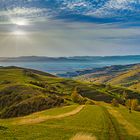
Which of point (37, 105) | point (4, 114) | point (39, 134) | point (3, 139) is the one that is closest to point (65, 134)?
point (39, 134)

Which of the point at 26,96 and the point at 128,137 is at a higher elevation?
the point at 128,137

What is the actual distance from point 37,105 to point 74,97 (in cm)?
4450

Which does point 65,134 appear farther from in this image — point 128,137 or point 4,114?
point 4,114

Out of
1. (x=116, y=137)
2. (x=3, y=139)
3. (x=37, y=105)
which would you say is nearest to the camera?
(x=3, y=139)

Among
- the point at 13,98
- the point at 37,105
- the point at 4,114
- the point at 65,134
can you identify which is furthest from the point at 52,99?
the point at 65,134

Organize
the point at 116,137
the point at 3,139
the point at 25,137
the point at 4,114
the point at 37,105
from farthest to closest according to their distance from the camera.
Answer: the point at 4,114
the point at 37,105
the point at 116,137
the point at 25,137
the point at 3,139

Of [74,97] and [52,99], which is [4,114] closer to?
[52,99]

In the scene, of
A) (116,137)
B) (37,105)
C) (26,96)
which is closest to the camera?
(116,137)

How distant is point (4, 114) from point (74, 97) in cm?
4468

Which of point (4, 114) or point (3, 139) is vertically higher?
point (3, 139)

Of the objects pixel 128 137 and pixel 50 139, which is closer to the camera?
pixel 50 139

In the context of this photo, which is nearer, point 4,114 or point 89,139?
point 89,139

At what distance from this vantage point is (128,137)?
49.6m

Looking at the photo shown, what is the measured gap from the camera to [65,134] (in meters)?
48.9
